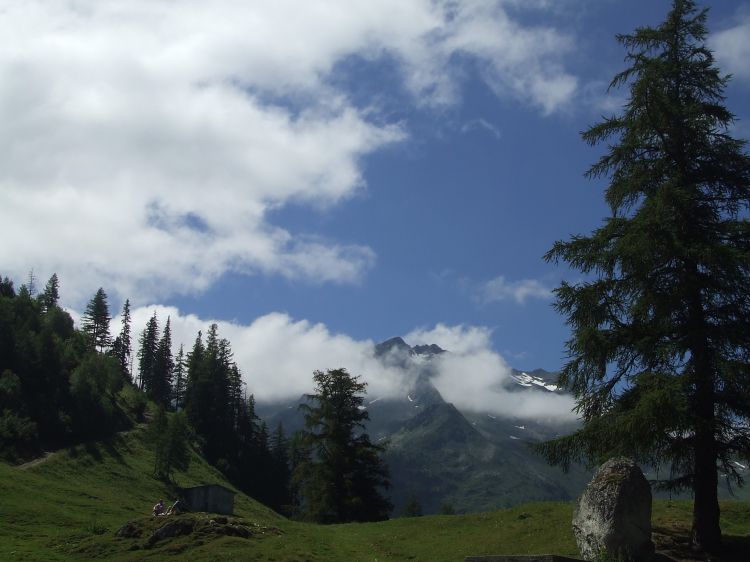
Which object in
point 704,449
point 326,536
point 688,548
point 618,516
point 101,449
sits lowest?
point 326,536

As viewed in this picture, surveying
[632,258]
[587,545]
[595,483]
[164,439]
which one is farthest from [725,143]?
[164,439]

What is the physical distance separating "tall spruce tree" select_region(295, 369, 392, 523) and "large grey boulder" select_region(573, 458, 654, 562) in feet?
128

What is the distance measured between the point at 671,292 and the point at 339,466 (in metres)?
41.4

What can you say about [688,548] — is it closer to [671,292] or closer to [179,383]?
[671,292]

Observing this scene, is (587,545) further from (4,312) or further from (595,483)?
(4,312)

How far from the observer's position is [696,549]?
881 inches

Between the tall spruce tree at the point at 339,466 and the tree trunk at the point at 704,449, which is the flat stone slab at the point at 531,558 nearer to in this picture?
the tree trunk at the point at 704,449

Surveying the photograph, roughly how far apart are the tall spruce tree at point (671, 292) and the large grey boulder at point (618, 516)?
1.38 metres

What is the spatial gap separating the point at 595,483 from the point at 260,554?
597 inches

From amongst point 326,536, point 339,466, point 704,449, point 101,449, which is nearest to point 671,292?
point 704,449

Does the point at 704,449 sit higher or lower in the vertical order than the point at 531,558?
higher

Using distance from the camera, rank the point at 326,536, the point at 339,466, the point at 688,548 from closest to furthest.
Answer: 1. the point at 688,548
2. the point at 326,536
3. the point at 339,466

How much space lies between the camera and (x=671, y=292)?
948 inches

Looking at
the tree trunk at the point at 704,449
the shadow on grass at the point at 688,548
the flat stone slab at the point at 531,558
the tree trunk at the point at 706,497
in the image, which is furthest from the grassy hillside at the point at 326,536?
the flat stone slab at the point at 531,558
